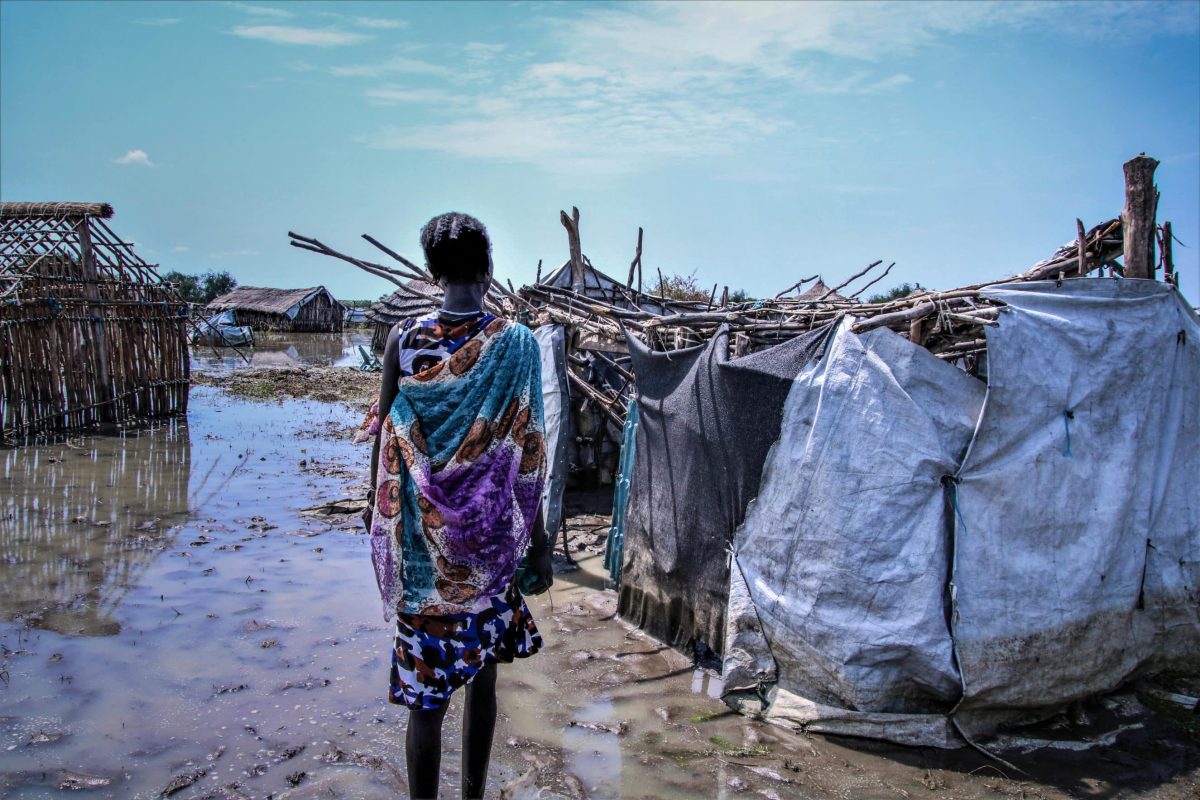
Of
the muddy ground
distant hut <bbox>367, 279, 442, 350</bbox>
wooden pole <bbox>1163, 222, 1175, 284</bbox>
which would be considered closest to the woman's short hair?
the muddy ground

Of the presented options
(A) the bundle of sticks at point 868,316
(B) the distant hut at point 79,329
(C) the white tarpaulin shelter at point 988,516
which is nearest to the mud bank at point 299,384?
(B) the distant hut at point 79,329

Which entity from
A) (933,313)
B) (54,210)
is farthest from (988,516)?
(54,210)

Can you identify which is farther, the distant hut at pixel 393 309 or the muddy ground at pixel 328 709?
the distant hut at pixel 393 309

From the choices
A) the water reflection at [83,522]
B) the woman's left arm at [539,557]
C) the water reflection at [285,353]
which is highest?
the water reflection at [285,353]

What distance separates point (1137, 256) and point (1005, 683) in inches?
75.2

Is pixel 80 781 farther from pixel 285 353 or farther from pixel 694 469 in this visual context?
pixel 285 353

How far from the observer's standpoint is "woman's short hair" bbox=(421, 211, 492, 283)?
2371mm

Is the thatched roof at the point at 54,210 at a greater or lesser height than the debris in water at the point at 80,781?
greater

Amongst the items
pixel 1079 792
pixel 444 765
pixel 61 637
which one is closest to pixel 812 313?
pixel 1079 792

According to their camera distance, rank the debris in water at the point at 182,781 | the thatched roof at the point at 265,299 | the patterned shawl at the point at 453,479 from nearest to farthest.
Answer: the patterned shawl at the point at 453,479 < the debris in water at the point at 182,781 < the thatched roof at the point at 265,299

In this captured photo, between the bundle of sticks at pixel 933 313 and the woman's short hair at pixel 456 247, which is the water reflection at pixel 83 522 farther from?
the bundle of sticks at pixel 933 313

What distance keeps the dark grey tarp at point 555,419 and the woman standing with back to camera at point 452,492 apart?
10.9 feet

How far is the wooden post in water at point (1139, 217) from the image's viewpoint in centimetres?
346

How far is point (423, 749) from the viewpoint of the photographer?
91.9 inches
